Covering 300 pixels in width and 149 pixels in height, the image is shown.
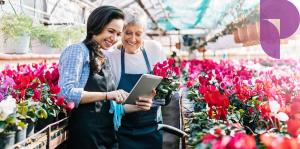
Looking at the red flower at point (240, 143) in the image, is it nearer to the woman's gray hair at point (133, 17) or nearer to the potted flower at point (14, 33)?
the woman's gray hair at point (133, 17)

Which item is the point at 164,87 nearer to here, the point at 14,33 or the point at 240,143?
the point at 14,33

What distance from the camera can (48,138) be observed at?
1708mm

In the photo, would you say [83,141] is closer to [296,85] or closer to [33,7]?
[296,85]

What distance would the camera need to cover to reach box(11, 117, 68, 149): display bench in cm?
161

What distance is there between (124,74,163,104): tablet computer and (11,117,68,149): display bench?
370mm

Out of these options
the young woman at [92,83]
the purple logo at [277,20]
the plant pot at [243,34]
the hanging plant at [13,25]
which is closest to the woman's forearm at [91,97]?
the young woman at [92,83]

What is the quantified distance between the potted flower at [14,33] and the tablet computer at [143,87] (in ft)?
4.39

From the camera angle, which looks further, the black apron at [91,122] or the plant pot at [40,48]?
the plant pot at [40,48]

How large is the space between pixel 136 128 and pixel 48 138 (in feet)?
2.60

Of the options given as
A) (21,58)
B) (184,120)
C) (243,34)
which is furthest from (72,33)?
(243,34)

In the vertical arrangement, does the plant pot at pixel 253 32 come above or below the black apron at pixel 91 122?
above

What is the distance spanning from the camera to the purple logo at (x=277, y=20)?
3834mm

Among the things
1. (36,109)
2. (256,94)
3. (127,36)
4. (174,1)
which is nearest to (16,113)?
(36,109)

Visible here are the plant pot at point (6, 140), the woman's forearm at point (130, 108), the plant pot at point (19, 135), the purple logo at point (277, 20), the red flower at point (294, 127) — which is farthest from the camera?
the purple logo at point (277, 20)
